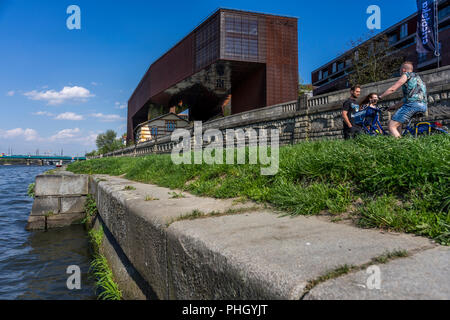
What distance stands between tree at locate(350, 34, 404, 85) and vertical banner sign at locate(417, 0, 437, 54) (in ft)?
7.91

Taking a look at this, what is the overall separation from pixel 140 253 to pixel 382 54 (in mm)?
31370

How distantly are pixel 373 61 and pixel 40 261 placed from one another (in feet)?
Result: 96.1

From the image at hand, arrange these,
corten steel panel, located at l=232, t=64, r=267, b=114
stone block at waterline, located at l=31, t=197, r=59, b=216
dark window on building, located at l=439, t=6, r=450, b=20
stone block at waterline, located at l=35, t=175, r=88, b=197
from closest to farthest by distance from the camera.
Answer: stone block at waterline, located at l=31, t=197, r=59, b=216 → stone block at waterline, located at l=35, t=175, r=88, b=197 → corten steel panel, located at l=232, t=64, r=267, b=114 → dark window on building, located at l=439, t=6, r=450, b=20

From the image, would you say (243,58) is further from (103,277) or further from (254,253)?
(254,253)

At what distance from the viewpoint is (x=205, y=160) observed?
5.58 meters

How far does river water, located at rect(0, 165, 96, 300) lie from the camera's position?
11.6ft

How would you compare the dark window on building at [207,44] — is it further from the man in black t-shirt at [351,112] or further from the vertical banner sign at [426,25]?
the man in black t-shirt at [351,112]

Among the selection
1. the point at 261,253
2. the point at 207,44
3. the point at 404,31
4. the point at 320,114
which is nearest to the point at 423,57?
the point at 404,31

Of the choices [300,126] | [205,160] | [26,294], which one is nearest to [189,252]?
[26,294]

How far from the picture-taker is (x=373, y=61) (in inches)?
1016

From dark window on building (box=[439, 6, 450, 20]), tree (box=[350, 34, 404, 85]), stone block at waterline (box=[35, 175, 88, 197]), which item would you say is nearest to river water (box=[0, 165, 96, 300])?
stone block at waterline (box=[35, 175, 88, 197])

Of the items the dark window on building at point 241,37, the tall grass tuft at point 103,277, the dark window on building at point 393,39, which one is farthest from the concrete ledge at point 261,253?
the dark window on building at point 393,39

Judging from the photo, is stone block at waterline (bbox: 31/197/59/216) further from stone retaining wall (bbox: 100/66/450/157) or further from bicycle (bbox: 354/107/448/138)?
stone retaining wall (bbox: 100/66/450/157)

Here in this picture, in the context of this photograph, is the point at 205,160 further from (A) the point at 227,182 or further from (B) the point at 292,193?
(B) the point at 292,193
